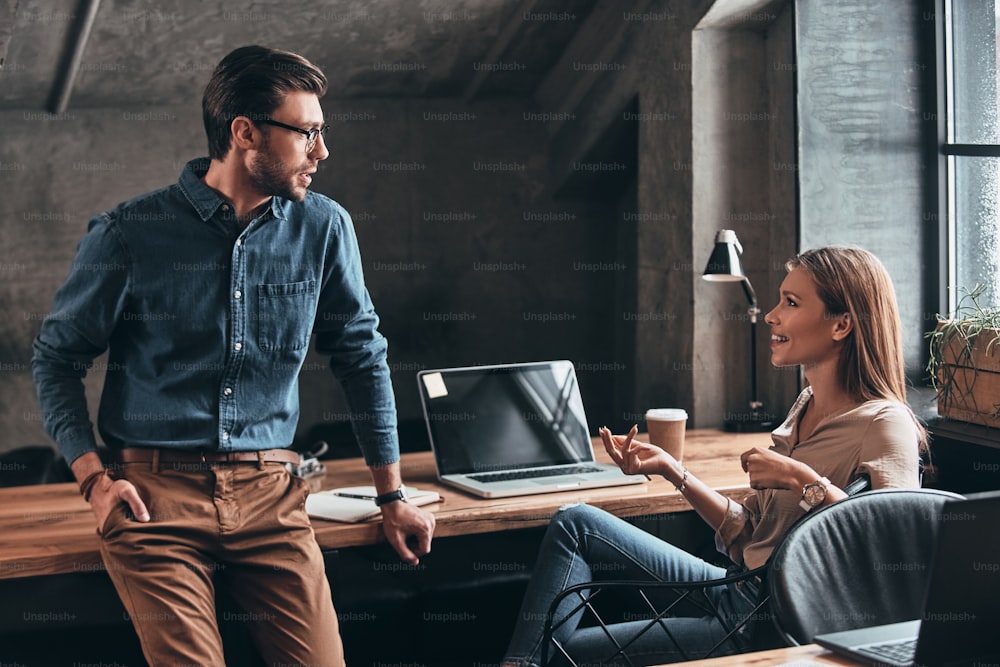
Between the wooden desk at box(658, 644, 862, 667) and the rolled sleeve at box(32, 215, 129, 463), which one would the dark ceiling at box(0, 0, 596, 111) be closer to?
the rolled sleeve at box(32, 215, 129, 463)

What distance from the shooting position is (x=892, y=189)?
12.3 feet


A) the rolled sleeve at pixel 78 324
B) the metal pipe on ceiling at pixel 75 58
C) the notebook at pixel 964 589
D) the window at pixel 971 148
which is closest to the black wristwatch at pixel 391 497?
the rolled sleeve at pixel 78 324

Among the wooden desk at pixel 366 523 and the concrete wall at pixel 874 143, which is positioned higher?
the concrete wall at pixel 874 143

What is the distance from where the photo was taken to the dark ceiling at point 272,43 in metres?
4.57

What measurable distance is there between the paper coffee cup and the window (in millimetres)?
1381

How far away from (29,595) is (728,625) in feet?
6.93

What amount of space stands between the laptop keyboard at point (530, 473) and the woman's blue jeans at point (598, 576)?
0.36 meters

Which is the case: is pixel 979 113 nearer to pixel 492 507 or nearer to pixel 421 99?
pixel 492 507

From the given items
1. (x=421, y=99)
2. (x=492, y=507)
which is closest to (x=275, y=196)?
(x=492, y=507)

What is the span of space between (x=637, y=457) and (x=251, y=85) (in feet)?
3.86

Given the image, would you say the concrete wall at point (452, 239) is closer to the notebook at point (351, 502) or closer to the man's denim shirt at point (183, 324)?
the notebook at point (351, 502)

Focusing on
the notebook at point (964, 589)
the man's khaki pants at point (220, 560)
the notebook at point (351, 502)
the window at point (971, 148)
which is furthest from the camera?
the window at point (971, 148)

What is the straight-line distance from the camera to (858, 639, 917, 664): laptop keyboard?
1342 mm

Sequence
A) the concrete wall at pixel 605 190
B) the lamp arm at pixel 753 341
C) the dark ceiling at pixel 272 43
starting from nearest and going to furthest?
the lamp arm at pixel 753 341 < the concrete wall at pixel 605 190 < the dark ceiling at pixel 272 43
